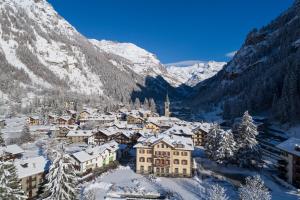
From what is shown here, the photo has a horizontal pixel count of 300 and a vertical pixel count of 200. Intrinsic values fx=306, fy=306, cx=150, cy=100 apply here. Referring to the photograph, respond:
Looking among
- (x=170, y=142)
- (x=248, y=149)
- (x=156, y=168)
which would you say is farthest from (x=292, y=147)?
(x=156, y=168)

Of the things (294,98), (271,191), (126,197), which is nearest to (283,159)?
(271,191)

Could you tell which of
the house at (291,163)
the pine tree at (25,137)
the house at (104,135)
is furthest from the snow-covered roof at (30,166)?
the pine tree at (25,137)

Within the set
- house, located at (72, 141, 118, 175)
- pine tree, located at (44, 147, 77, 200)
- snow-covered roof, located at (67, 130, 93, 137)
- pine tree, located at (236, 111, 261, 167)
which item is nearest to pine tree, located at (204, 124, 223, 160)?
pine tree, located at (236, 111, 261, 167)

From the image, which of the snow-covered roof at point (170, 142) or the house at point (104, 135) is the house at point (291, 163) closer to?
the snow-covered roof at point (170, 142)

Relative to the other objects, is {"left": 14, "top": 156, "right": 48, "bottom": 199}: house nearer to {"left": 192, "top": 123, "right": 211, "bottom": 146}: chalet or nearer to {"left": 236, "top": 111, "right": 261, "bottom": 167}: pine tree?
{"left": 236, "top": 111, "right": 261, "bottom": 167}: pine tree

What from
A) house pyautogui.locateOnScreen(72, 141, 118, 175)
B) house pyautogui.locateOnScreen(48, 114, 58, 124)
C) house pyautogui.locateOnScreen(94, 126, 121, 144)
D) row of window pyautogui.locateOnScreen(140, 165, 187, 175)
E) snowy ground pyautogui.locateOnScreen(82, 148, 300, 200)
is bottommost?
snowy ground pyautogui.locateOnScreen(82, 148, 300, 200)

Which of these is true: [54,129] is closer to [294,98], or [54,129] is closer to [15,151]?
[15,151]
